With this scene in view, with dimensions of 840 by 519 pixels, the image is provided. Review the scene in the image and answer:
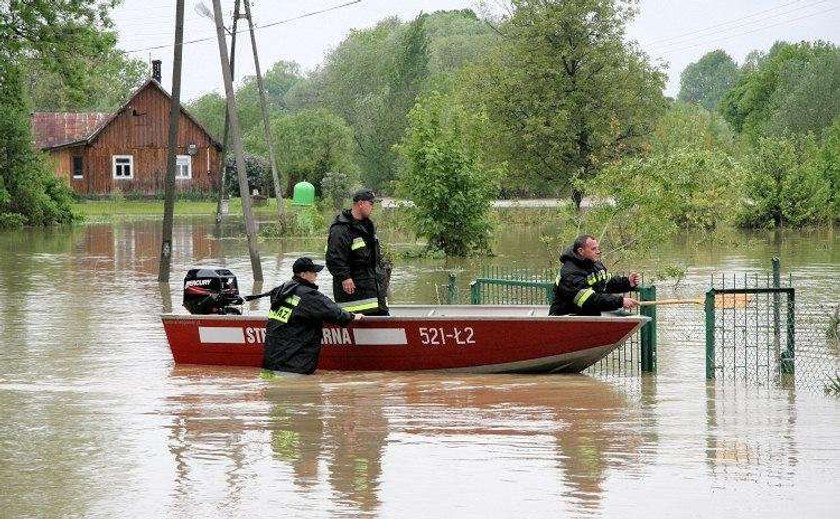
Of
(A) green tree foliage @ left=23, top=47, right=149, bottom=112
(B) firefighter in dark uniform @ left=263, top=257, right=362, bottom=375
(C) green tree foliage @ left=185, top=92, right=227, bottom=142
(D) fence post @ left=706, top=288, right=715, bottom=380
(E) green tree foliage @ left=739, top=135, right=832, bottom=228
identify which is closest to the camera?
(D) fence post @ left=706, top=288, right=715, bottom=380

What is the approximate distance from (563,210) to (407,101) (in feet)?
199

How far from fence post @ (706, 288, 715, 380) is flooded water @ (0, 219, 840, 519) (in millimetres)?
323

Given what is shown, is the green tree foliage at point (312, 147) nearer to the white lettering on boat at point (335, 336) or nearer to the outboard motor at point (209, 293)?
the outboard motor at point (209, 293)

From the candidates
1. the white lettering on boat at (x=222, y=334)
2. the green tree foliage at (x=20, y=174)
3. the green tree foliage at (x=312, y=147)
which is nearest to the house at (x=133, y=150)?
the green tree foliage at (x=312, y=147)

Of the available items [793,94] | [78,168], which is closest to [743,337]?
[78,168]

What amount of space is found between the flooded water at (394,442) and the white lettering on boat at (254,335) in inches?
14.2

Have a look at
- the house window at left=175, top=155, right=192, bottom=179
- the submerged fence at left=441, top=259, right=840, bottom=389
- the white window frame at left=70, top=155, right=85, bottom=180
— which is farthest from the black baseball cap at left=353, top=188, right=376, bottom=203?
the white window frame at left=70, top=155, right=85, bottom=180

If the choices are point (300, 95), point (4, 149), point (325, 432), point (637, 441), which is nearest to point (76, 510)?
point (325, 432)

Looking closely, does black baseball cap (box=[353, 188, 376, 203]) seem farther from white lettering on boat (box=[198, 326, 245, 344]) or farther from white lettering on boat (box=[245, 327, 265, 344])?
white lettering on boat (box=[198, 326, 245, 344])

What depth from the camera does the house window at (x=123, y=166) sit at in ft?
258

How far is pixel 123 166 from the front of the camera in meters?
78.8

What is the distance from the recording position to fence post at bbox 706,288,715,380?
1465 cm

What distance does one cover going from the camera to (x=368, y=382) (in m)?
15.2

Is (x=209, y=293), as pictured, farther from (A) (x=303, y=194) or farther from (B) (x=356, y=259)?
(A) (x=303, y=194)
